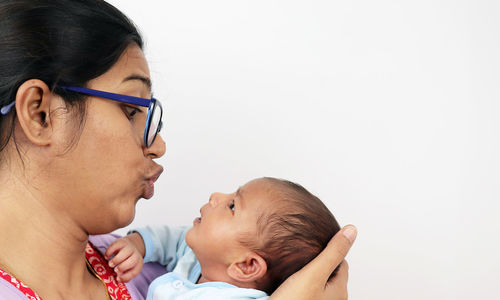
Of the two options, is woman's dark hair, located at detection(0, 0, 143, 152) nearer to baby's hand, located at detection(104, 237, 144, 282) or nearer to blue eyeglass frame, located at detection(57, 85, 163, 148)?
blue eyeglass frame, located at detection(57, 85, 163, 148)

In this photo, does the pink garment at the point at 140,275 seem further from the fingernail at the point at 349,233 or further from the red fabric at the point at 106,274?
the fingernail at the point at 349,233

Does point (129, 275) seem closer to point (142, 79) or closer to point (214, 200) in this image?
point (214, 200)

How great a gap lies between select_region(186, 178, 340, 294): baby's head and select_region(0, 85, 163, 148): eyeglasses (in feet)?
1.18

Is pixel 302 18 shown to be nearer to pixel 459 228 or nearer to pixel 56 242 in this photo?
pixel 459 228

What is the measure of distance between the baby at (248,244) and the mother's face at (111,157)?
23 centimetres

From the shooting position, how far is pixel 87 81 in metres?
1.49

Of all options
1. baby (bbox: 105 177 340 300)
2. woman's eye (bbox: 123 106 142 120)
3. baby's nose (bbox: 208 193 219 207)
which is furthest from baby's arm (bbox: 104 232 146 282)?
woman's eye (bbox: 123 106 142 120)

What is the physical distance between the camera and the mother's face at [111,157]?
59.6 inches

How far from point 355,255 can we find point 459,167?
0.67 m

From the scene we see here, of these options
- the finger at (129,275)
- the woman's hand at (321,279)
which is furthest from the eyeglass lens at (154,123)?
the woman's hand at (321,279)

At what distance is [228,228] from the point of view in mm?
1806

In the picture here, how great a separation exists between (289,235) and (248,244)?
0.43ft

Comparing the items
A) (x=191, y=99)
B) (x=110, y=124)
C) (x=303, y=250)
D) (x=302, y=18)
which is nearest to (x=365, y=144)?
(x=302, y=18)

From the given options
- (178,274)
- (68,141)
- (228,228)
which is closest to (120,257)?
(178,274)
